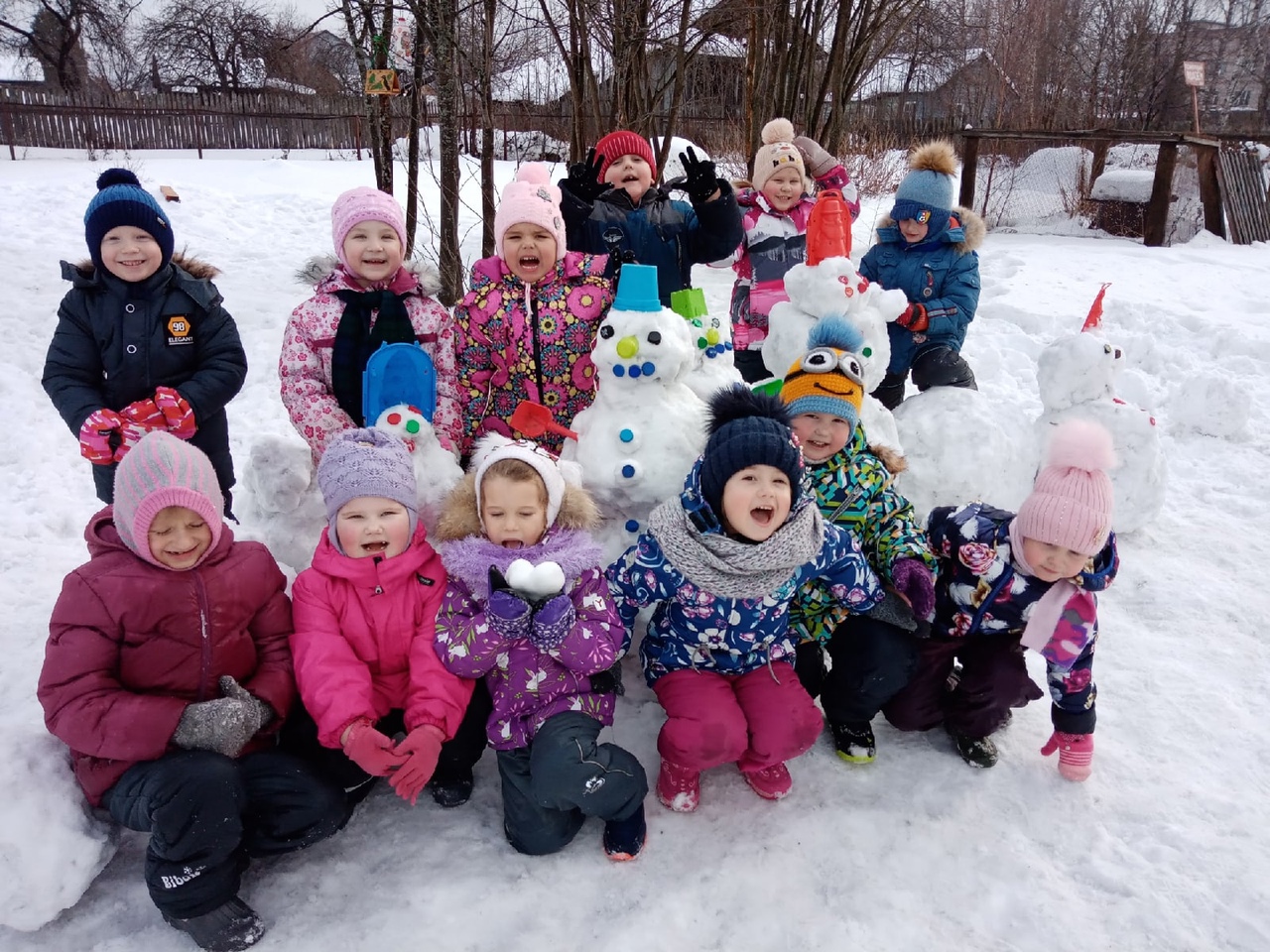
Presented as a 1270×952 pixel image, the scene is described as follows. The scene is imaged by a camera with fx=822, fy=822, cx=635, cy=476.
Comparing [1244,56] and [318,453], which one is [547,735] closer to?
[318,453]

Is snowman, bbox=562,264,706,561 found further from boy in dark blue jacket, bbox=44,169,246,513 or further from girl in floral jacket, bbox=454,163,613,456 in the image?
boy in dark blue jacket, bbox=44,169,246,513

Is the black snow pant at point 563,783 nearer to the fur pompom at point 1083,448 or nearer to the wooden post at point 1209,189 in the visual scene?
the fur pompom at point 1083,448

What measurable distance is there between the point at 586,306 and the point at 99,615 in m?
1.79

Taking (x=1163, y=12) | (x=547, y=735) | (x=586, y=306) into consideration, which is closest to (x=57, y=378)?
(x=586, y=306)

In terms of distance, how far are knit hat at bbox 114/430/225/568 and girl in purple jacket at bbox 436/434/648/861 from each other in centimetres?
63

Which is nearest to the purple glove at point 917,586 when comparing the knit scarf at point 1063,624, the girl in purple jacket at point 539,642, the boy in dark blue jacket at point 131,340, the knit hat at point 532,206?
the knit scarf at point 1063,624

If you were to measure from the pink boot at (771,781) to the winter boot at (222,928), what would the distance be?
1.31m

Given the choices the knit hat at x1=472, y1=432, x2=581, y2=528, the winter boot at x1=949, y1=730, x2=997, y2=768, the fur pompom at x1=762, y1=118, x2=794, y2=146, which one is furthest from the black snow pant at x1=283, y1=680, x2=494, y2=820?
the fur pompom at x1=762, y1=118, x2=794, y2=146

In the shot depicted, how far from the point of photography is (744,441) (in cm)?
219

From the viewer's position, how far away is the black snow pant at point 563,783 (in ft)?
6.75

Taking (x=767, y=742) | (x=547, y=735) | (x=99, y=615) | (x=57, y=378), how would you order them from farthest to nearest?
(x=57, y=378) < (x=767, y=742) < (x=547, y=735) < (x=99, y=615)

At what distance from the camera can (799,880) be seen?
6.84 feet

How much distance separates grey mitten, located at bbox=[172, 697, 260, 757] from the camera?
199 centimetres

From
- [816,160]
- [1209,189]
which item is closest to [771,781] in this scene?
[816,160]
